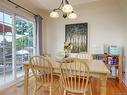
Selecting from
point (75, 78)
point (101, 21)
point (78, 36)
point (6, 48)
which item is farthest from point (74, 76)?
point (101, 21)

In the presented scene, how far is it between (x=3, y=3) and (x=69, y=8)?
5.56 ft

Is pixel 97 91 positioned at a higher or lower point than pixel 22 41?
lower

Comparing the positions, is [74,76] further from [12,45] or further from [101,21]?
[101,21]

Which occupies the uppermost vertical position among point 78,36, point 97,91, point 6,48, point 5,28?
point 5,28

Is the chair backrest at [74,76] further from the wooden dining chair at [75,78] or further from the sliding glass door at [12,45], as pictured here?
the sliding glass door at [12,45]

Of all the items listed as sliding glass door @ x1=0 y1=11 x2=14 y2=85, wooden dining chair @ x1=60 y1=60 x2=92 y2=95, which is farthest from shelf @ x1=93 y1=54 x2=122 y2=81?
sliding glass door @ x1=0 y1=11 x2=14 y2=85

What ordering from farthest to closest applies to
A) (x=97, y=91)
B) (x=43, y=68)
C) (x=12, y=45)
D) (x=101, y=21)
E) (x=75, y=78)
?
(x=101, y=21) → (x=12, y=45) → (x=97, y=91) → (x=43, y=68) → (x=75, y=78)

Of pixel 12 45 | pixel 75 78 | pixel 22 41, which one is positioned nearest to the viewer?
pixel 75 78

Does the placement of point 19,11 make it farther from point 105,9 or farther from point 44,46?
point 105,9

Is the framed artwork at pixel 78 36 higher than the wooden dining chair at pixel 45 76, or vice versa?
the framed artwork at pixel 78 36

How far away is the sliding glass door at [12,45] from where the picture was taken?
313 centimetres

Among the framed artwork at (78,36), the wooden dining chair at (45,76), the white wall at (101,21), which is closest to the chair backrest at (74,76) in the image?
the wooden dining chair at (45,76)

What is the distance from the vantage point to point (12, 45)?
3438 mm

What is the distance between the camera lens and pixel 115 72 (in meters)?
3.94
